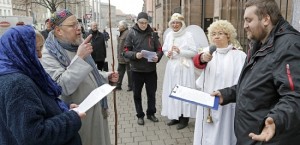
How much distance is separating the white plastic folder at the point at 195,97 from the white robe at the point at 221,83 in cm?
71

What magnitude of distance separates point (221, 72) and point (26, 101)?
236 cm

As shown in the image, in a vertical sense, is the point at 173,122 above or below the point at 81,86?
below

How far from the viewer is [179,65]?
17.1ft

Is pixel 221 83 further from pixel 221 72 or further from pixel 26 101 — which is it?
pixel 26 101

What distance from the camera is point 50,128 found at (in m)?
1.85

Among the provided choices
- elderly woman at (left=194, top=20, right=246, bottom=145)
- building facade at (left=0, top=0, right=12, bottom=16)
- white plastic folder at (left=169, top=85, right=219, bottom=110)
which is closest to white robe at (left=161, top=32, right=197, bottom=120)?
elderly woman at (left=194, top=20, right=246, bottom=145)

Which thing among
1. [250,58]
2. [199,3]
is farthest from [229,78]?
[199,3]

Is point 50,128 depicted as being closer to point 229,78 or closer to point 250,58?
point 250,58

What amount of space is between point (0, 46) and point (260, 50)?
1690 mm

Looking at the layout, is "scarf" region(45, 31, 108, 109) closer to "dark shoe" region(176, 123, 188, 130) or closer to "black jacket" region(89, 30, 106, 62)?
"dark shoe" region(176, 123, 188, 130)

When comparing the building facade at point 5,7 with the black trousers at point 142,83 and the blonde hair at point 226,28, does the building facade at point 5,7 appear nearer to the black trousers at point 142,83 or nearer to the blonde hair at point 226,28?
the black trousers at point 142,83

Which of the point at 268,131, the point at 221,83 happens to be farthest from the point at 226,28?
the point at 268,131

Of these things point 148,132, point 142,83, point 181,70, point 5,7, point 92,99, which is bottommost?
point 148,132

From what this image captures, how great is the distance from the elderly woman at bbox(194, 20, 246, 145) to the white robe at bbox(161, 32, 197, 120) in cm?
132
